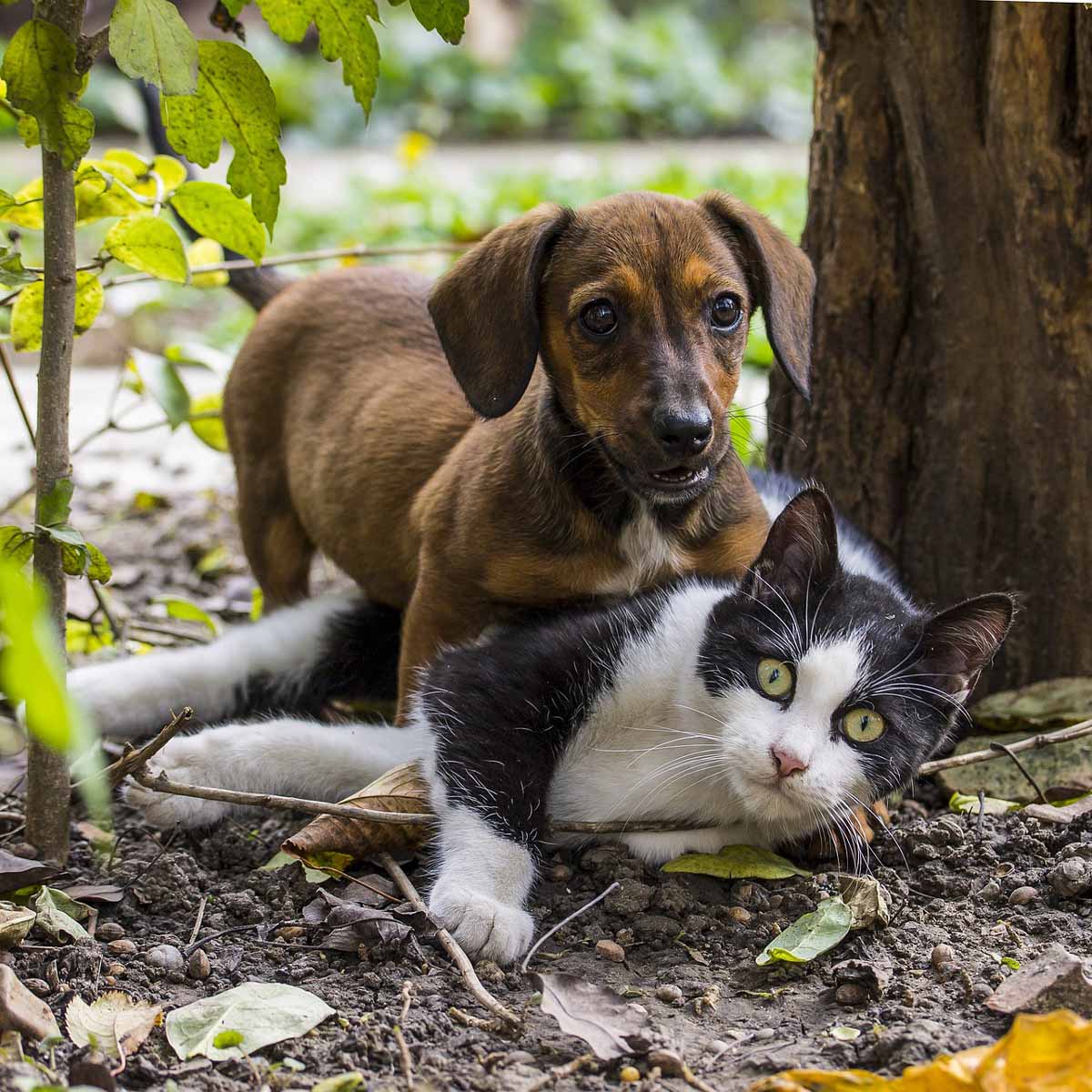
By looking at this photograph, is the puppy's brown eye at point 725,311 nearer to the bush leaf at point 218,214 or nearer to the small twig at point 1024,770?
the bush leaf at point 218,214

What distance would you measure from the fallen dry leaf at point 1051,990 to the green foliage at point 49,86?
2106 mm

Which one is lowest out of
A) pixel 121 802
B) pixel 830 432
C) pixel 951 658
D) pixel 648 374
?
pixel 121 802

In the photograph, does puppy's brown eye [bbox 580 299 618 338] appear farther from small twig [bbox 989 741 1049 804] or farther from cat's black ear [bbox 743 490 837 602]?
small twig [bbox 989 741 1049 804]

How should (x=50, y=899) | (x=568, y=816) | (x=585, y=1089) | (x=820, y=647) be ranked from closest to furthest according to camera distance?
(x=585, y=1089), (x=50, y=899), (x=820, y=647), (x=568, y=816)

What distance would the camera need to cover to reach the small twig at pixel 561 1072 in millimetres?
2016

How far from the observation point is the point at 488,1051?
211cm

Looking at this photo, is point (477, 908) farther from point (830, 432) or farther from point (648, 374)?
point (830, 432)

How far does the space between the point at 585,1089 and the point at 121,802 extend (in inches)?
62.5

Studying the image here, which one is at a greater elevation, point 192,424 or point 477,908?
point 192,424

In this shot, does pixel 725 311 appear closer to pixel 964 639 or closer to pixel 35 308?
pixel 964 639

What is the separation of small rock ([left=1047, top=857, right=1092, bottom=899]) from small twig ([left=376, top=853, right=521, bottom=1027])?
1148 millimetres

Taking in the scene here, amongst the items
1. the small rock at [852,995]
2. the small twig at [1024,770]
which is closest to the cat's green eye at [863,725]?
the small twig at [1024,770]

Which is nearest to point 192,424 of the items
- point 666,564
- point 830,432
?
point 666,564

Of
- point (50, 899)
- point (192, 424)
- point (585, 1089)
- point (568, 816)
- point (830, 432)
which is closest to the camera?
point (585, 1089)
